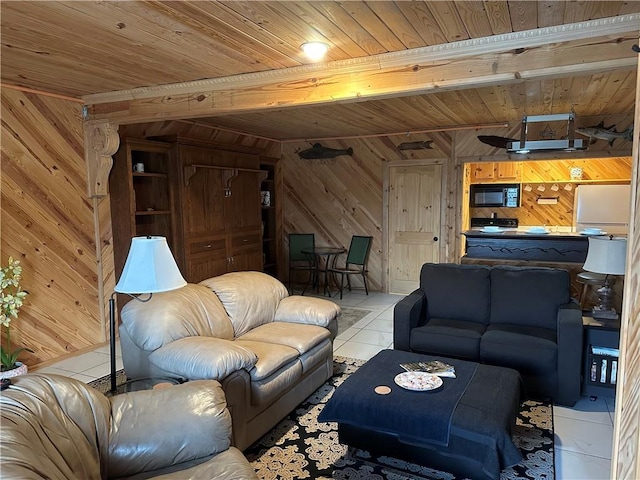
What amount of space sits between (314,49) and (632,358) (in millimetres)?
2286

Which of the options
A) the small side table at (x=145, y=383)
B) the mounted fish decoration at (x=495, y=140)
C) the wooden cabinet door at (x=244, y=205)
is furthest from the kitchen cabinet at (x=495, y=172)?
the small side table at (x=145, y=383)

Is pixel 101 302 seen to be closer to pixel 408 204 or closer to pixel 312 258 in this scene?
pixel 312 258

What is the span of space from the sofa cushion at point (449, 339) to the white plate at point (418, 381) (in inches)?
36.8

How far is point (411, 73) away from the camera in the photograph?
9.32 ft

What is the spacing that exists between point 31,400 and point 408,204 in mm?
5855

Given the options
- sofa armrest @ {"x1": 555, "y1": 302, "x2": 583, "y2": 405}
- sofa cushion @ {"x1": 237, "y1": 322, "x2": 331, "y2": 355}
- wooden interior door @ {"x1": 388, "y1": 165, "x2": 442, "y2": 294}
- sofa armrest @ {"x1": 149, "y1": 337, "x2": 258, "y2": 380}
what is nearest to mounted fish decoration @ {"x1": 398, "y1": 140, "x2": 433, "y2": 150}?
wooden interior door @ {"x1": 388, "y1": 165, "x2": 442, "y2": 294}

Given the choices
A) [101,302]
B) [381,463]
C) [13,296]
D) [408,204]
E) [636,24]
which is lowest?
[381,463]

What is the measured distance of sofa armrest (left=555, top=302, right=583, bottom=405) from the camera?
10.2 feet

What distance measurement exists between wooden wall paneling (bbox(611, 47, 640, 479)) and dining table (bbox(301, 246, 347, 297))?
5.48 m

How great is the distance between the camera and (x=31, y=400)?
5.06 feet

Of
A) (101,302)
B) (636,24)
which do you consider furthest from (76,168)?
(636,24)

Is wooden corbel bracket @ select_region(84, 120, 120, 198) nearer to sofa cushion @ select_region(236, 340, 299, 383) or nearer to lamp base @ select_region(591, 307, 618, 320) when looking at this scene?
sofa cushion @ select_region(236, 340, 299, 383)

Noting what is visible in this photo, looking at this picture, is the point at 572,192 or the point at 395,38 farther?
the point at 572,192

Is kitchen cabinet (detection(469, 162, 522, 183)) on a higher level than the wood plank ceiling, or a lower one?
lower
